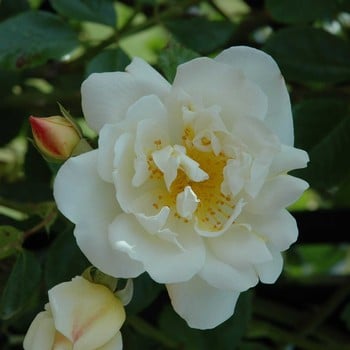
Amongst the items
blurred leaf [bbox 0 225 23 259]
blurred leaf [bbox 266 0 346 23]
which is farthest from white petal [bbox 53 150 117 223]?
blurred leaf [bbox 266 0 346 23]

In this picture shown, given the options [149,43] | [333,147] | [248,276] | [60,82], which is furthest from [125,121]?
[149,43]

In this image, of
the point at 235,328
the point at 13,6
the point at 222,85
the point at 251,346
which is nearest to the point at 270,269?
the point at 222,85

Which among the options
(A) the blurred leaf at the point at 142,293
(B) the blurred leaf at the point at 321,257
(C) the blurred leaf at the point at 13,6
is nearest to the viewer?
(A) the blurred leaf at the point at 142,293

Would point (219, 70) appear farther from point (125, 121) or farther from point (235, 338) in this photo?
point (235, 338)

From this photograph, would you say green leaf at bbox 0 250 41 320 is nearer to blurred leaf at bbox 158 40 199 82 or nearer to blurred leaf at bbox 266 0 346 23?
blurred leaf at bbox 158 40 199 82

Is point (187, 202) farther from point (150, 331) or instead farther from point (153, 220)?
point (150, 331)

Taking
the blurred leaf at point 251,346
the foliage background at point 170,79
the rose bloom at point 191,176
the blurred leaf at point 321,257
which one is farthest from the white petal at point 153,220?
the blurred leaf at point 321,257

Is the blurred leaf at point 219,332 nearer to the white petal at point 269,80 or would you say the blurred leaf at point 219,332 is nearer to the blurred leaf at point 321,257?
the white petal at point 269,80

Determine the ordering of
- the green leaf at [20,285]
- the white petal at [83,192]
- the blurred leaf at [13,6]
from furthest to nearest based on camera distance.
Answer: the blurred leaf at [13,6] → the green leaf at [20,285] → the white petal at [83,192]
